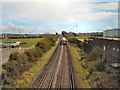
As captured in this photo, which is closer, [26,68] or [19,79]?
[19,79]

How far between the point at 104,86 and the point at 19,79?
27.2 feet

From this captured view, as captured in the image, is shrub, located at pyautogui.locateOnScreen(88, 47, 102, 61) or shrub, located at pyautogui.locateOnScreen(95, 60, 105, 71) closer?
shrub, located at pyautogui.locateOnScreen(95, 60, 105, 71)

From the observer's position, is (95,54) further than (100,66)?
Yes

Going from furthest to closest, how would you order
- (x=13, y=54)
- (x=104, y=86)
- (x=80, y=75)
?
(x=13, y=54), (x=80, y=75), (x=104, y=86)

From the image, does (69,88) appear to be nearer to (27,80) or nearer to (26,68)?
(27,80)

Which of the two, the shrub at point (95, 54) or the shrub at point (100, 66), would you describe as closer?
the shrub at point (100, 66)

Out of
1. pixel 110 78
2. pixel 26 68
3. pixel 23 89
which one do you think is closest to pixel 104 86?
pixel 110 78

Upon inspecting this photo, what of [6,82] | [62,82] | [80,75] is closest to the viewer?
[6,82]

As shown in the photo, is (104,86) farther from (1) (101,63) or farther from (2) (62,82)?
(1) (101,63)

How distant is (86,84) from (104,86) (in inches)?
107

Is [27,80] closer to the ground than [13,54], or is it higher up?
closer to the ground

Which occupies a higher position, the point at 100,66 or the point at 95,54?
the point at 95,54

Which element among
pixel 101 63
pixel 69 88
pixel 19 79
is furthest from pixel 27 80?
pixel 101 63

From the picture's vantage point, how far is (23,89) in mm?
17750
